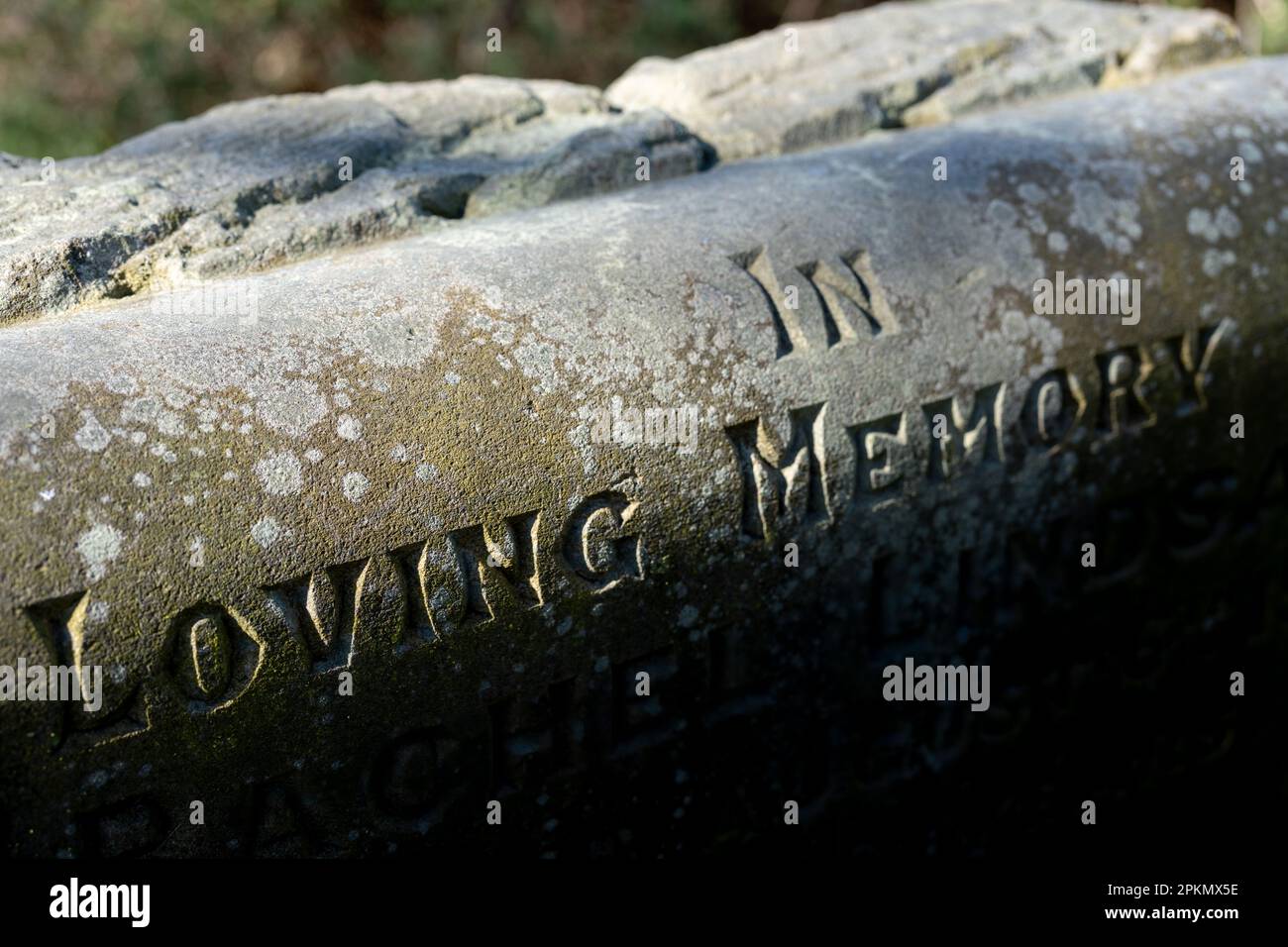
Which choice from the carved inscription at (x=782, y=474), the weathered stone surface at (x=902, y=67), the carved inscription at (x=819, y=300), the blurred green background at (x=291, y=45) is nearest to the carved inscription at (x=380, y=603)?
the carved inscription at (x=782, y=474)

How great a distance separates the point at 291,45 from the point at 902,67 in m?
3.59

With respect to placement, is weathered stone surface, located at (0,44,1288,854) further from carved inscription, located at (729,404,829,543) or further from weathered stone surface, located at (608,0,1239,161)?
weathered stone surface, located at (608,0,1239,161)

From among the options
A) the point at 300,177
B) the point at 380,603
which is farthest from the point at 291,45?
the point at 380,603

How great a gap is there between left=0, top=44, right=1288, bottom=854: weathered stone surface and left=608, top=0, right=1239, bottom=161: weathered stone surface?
0.16 meters

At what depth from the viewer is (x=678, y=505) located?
1.75 m

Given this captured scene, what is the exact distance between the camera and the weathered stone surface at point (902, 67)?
2.40 metres

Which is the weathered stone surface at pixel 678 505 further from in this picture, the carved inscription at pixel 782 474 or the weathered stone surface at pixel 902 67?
the weathered stone surface at pixel 902 67

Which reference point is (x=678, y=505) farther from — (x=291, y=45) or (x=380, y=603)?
(x=291, y=45)

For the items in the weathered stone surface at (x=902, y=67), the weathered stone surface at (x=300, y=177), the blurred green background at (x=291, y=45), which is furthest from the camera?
the blurred green background at (x=291, y=45)

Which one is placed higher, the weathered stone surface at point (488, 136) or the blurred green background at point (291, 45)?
the blurred green background at point (291, 45)

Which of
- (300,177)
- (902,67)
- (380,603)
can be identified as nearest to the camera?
(380,603)

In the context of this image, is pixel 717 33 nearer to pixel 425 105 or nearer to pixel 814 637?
pixel 425 105

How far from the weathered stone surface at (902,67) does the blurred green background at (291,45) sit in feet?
7.98

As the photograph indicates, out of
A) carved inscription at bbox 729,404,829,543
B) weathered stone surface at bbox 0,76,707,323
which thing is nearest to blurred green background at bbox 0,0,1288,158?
weathered stone surface at bbox 0,76,707,323
